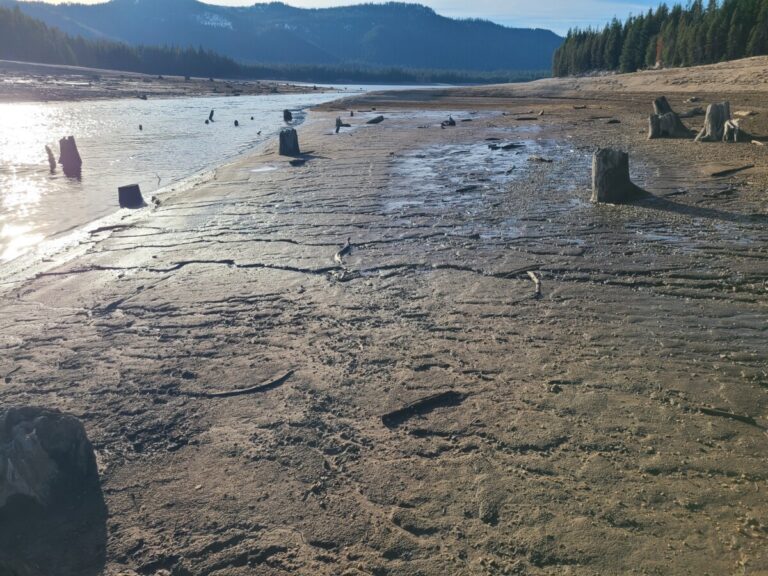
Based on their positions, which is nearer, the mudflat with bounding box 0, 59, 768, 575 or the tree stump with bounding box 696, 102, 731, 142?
the mudflat with bounding box 0, 59, 768, 575

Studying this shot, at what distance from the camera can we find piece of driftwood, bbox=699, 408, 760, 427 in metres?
3.30

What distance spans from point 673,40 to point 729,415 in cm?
7119

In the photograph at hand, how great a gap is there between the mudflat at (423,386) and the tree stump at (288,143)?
7.94 metres

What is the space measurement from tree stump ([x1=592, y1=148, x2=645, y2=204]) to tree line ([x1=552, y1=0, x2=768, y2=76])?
51.4 meters

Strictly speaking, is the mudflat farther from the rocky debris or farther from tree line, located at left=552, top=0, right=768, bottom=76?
tree line, located at left=552, top=0, right=768, bottom=76

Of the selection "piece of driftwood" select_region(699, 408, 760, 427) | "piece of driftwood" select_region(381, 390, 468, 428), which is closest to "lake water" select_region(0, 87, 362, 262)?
"piece of driftwood" select_region(381, 390, 468, 428)

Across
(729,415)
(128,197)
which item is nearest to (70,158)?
(128,197)

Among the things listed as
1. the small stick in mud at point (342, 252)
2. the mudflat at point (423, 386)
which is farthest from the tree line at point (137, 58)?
the small stick in mud at point (342, 252)

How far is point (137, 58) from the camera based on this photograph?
11331 cm

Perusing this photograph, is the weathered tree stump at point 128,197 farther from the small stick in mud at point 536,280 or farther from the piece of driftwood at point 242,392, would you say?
the small stick in mud at point 536,280

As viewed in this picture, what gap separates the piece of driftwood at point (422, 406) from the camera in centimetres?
362

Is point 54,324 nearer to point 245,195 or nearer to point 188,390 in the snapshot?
point 188,390

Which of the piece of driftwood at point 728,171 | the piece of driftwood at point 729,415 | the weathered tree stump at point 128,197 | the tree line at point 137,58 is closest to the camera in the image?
the piece of driftwood at point 729,415

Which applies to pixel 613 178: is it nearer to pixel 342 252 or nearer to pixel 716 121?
pixel 342 252
